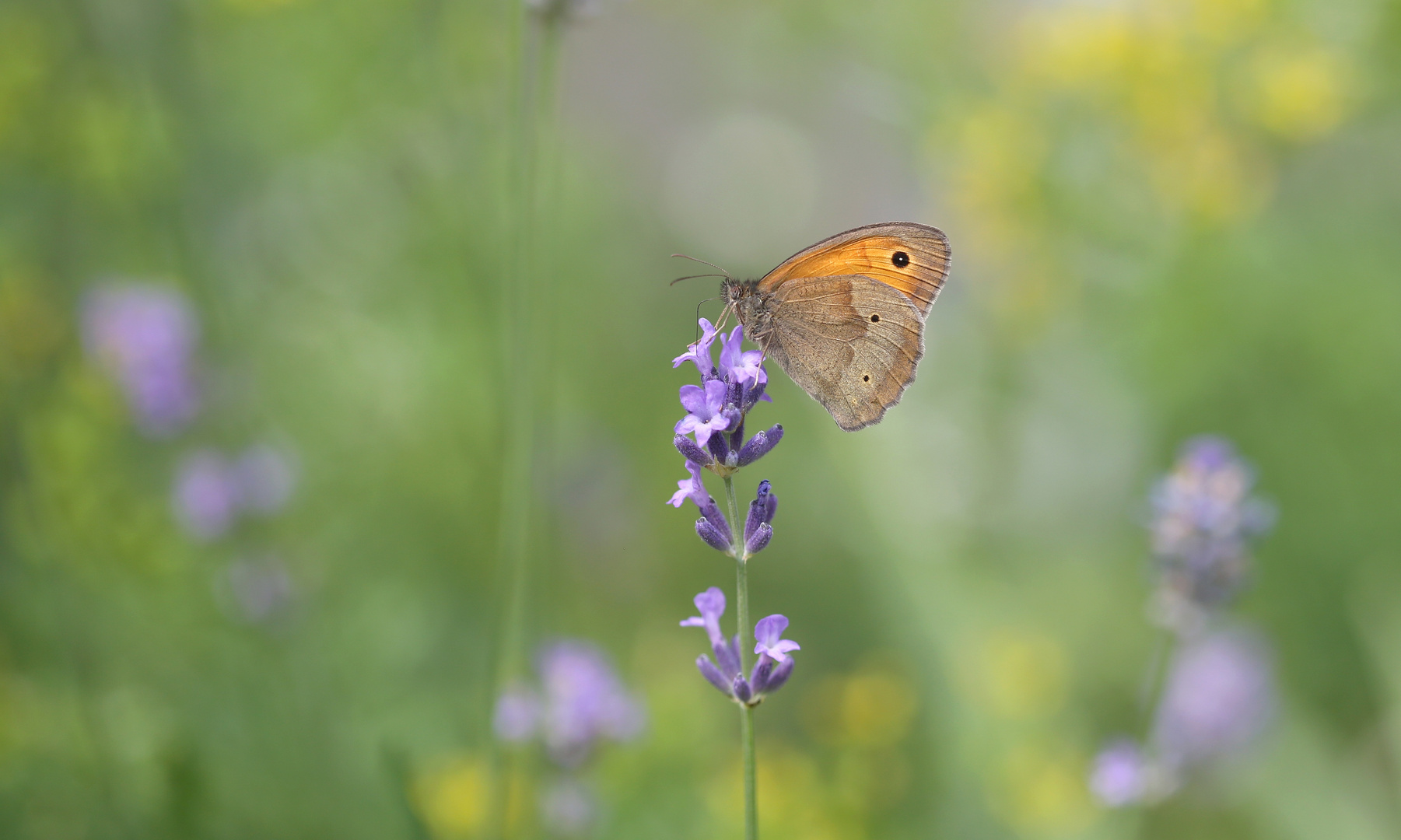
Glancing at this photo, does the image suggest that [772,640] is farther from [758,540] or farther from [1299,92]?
[1299,92]

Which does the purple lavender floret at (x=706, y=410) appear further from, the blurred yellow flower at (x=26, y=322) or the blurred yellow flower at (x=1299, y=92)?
the blurred yellow flower at (x=1299, y=92)

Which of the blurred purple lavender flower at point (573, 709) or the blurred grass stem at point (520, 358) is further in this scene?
the blurred purple lavender flower at point (573, 709)

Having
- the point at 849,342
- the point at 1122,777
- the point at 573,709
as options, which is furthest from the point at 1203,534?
the point at 573,709

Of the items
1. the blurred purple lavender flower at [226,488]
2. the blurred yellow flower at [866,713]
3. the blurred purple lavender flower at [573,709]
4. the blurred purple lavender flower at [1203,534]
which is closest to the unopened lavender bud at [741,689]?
the blurred purple lavender flower at [573,709]

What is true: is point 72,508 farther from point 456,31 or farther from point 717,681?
point 717,681

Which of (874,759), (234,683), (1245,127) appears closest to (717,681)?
(874,759)

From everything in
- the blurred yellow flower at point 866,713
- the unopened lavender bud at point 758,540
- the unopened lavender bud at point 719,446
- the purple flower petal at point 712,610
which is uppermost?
the blurred yellow flower at point 866,713
